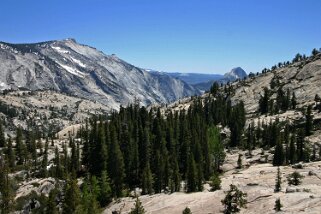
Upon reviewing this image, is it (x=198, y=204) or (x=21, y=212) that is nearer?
(x=198, y=204)

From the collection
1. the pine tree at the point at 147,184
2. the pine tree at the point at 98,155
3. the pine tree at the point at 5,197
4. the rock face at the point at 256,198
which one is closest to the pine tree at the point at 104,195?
the rock face at the point at 256,198

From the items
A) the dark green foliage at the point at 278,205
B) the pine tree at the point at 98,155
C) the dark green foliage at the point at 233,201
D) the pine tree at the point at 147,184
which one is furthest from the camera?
the pine tree at the point at 98,155

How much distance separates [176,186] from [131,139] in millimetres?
44253

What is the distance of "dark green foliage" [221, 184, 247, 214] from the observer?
73.1 m

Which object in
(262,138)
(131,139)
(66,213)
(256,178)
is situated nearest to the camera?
(66,213)

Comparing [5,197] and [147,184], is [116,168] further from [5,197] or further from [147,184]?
[5,197]

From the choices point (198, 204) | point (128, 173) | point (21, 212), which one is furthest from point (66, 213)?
point (128, 173)

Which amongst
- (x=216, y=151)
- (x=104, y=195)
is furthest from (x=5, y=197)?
(x=216, y=151)

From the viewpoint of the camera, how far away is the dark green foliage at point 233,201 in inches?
2879

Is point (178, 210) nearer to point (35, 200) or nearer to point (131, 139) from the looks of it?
point (35, 200)

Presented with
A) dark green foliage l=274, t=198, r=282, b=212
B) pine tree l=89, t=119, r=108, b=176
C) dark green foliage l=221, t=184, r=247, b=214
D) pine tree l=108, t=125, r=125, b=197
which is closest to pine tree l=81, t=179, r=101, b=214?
pine tree l=108, t=125, r=125, b=197

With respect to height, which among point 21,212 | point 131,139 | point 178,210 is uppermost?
point 131,139

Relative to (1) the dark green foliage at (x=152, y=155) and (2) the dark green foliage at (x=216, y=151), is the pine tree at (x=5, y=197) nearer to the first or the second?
(1) the dark green foliage at (x=152, y=155)

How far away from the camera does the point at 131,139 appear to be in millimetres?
154875
